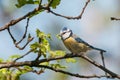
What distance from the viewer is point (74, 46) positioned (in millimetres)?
5586

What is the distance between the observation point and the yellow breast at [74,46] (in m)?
5.43

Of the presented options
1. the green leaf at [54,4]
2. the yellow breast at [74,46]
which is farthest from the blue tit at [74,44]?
the green leaf at [54,4]

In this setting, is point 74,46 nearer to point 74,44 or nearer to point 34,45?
point 74,44

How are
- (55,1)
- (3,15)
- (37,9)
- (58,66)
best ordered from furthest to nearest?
(3,15)
(58,66)
(55,1)
(37,9)

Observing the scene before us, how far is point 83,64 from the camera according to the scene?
36.2 feet

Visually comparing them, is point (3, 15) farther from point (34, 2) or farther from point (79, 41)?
point (34, 2)

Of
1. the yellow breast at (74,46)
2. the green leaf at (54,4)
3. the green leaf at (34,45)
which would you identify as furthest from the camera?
the yellow breast at (74,46)

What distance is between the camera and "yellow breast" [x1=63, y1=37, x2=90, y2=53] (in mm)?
5434

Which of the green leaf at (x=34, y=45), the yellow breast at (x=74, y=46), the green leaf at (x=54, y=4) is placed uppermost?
the green leaf at (x=54, y=4)

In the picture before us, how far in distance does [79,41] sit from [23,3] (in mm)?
3315

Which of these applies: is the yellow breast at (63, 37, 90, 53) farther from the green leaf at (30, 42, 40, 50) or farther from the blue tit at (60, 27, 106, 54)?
the green leaf at (30, 42, 40, 50)

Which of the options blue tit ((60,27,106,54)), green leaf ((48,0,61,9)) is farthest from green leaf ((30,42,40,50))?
blue tit ((60,27,106,54))

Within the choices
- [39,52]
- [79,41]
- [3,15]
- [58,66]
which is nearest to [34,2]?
[39,52]

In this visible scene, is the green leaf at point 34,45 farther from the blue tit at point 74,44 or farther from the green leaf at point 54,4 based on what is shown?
the blue tit at point 74,44
